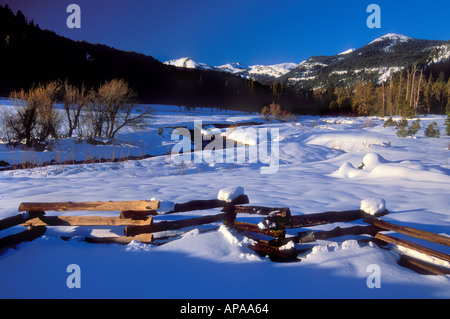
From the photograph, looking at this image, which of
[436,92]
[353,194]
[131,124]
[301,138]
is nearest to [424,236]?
[353,194]

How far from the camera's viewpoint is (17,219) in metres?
3.00

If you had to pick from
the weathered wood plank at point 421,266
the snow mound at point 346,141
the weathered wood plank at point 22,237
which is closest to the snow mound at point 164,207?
the weathered wood plank at point 22,237

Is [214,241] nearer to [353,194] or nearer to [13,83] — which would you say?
[353,194]

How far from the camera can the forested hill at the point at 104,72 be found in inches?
1667

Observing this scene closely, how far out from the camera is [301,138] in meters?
19.2

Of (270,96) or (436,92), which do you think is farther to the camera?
(270,96)

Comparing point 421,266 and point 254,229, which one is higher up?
point 254,229

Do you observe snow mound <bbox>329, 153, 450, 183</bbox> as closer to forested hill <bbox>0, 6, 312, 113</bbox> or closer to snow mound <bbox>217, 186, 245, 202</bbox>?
snow mound <bbox>217, 186, 245, 202</bbox>

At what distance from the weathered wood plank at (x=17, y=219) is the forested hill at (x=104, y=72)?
25394 millimetres

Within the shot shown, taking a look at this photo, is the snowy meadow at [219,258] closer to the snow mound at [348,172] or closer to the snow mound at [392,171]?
the snow mound at [392,171]

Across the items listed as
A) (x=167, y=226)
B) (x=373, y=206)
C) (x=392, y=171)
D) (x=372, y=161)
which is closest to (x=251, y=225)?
(x=167, y=226)

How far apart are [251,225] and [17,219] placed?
298cm

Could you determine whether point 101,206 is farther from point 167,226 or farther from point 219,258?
point 219,258
